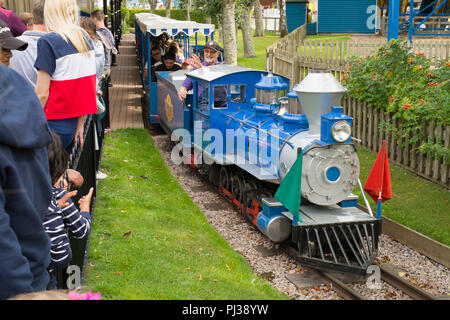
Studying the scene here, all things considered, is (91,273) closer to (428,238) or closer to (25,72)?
(25,72)

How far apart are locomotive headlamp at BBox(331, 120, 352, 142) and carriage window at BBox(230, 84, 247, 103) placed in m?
2.83

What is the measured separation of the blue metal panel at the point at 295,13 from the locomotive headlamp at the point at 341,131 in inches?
1480

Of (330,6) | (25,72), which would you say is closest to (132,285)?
(25,72)

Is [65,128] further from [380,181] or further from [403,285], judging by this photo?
[403,285]

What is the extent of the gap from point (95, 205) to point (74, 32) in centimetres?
321

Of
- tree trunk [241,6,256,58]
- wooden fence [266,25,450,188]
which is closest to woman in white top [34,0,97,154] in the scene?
wooden fence [266,25,450,188]

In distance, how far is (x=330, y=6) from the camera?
Answer: 37219 mm

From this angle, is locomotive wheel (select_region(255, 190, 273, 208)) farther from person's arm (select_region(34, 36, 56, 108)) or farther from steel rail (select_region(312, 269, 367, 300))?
person's arm (select_region(34, 36, 56, 108))

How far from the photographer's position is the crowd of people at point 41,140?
6.25ft

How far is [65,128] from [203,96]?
4.63 metres

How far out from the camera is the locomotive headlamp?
20.5ft

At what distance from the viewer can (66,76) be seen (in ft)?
15.1

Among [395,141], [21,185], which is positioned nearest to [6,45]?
[21,185]

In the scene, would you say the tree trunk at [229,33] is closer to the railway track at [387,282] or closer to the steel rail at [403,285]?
the railway track at [387,282]
